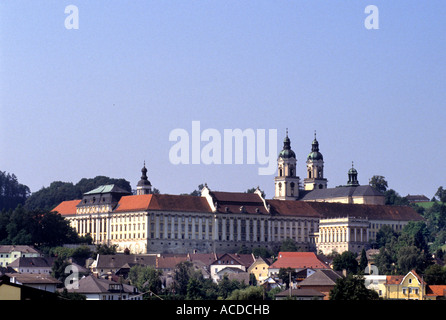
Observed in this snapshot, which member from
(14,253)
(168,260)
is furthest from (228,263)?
(14,253)

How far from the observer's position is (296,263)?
407ft

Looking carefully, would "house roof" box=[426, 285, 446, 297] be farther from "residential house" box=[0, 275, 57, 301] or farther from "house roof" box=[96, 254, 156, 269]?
"residential house" box=[0, 275, 57, 301]

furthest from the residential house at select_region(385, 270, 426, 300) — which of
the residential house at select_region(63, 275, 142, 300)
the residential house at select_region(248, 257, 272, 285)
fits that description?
the residential house at select_region(248, 257, 272, 285)

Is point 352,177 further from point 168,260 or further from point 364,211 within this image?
point 168,260

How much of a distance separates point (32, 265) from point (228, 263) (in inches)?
882

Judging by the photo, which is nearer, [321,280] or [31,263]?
[321,280]

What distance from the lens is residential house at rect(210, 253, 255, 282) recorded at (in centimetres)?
12475

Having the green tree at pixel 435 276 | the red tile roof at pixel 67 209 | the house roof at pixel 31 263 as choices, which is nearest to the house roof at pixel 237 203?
the red tile roof at pixel 67 209

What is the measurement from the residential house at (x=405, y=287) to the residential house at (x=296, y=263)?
87.7ft

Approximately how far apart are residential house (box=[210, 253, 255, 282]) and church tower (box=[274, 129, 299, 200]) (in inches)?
1783

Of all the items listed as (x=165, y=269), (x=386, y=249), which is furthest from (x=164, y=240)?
(x=386, y=249)

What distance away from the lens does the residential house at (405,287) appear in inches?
3408

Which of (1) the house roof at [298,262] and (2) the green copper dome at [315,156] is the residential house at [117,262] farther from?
(2) the green copper dome at [315,156]

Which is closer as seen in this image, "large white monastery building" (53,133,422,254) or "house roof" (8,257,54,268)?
"house roof" (8,257,54,268)
